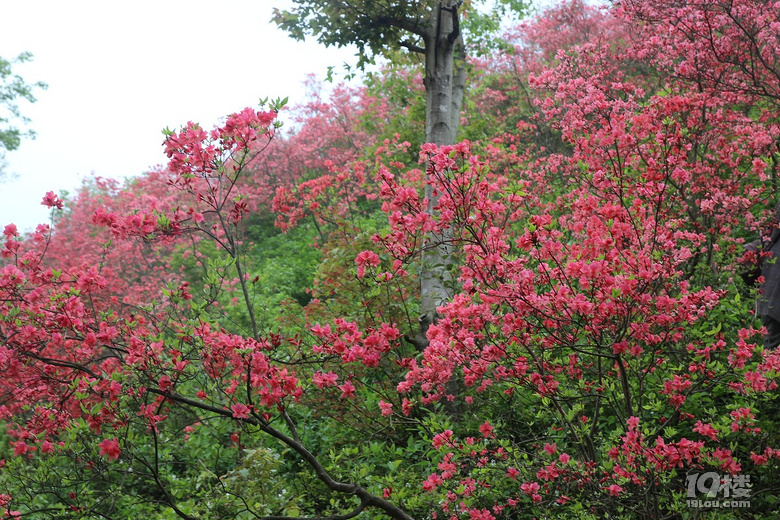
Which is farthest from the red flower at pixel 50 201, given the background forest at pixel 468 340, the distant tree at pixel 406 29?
the distant tree at pixel 406 29

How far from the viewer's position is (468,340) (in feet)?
10.5

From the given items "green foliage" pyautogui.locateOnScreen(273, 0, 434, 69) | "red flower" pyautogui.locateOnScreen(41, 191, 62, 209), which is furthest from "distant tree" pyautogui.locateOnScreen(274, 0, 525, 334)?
"red flower" pyautogui.locateOnScreen(41, 191, 62, 209)

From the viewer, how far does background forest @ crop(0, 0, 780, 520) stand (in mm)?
2875

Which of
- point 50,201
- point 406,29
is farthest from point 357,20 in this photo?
point 50,201

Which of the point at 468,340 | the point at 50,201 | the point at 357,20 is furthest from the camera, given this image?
the point at 357,20

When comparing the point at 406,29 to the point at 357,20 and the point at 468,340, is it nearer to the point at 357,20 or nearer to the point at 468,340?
the point at 357,20

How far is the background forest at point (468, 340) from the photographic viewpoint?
113 inches

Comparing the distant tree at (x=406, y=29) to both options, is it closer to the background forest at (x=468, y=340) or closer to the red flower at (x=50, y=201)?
the background forest at (x=468, y=340)

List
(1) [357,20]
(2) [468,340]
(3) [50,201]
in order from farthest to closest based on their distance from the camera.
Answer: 1. (1) [357,20]
2. (3) [50,201]
3. (2) [468,340]

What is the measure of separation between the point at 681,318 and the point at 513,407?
1988 millimetres

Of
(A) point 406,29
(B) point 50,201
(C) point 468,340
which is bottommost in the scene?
(C) point 468,340

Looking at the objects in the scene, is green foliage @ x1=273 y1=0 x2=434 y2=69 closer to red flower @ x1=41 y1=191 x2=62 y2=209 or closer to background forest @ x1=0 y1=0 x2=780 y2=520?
background forest @ x1=0 y1=0 x2=780 y2=520

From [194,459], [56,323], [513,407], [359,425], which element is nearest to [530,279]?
[513,407]

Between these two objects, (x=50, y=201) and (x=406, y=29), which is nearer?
(x=50, y=201)
